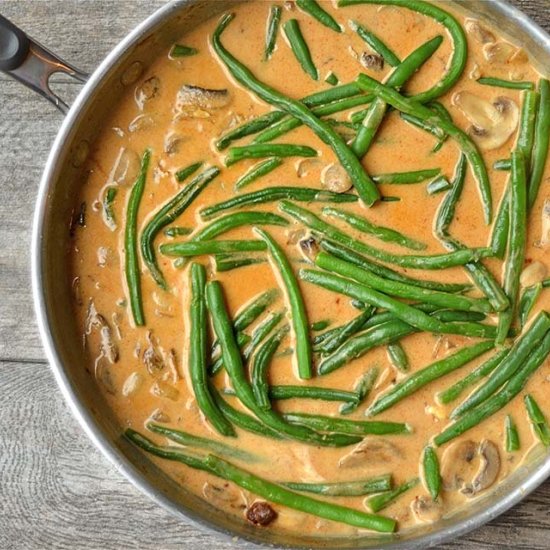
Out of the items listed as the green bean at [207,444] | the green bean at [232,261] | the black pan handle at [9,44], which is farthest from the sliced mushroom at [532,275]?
the black pan handle at [9,44]

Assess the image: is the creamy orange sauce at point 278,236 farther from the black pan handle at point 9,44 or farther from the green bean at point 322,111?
the black pan handle at point 9,44

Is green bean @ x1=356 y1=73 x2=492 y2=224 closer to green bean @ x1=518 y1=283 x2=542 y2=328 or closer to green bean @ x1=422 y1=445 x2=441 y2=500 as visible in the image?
green bean @ x1=518 y1=283 x2=542 y2=328

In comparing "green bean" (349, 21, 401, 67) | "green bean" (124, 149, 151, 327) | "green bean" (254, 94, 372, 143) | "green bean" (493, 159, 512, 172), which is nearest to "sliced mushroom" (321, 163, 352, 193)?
"green bean" (254, 94, 372, 143)

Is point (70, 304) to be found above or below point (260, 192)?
below

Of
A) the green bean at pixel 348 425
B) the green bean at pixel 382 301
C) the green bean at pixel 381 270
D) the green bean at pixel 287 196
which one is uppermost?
the green bean at pixel 287 196

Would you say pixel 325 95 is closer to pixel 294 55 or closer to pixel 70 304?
pixel 294 55

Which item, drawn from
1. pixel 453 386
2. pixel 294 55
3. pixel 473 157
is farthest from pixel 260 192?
pixel 453 386
